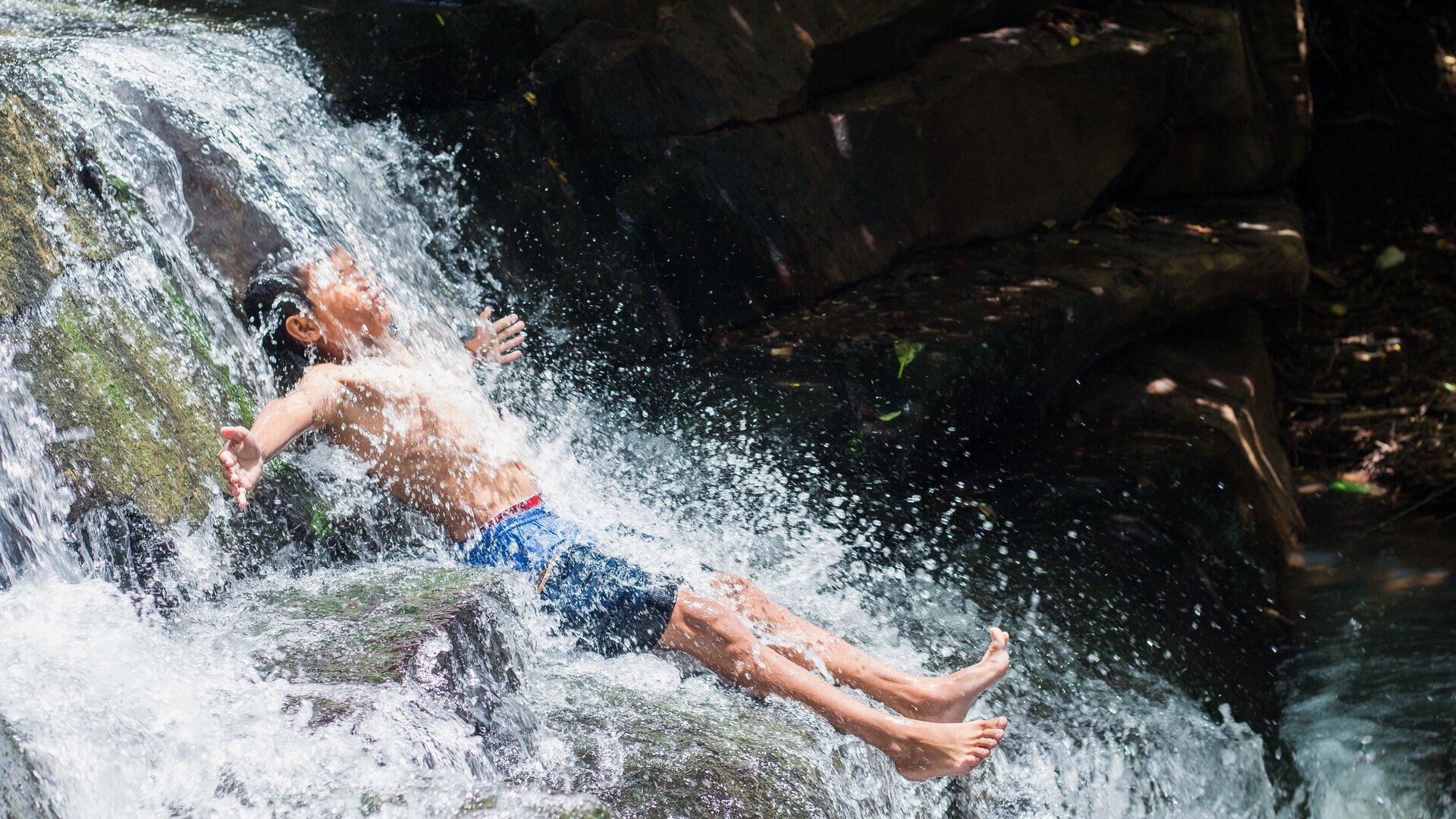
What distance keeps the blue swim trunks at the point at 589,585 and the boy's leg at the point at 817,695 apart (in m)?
0.07

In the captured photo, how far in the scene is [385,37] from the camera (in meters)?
4.78

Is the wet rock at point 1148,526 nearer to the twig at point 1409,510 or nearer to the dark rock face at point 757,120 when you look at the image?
the twig at point 1409,510

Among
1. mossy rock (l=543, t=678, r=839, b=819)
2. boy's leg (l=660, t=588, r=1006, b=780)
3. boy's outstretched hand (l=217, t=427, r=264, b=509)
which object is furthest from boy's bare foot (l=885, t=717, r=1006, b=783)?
boy's outstretched hand (l=217, t=427, r=264, b=509)

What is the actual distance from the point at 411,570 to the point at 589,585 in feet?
1.74

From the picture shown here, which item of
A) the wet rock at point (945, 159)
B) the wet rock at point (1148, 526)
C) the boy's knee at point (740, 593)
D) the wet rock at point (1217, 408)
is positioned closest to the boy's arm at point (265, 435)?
the boy's knee at point (740, 593)

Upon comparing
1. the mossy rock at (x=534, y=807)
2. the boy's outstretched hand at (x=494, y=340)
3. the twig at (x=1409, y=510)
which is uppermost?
the boy's outstretched hand at (x=494, y=340)

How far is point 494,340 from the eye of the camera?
13.3ft

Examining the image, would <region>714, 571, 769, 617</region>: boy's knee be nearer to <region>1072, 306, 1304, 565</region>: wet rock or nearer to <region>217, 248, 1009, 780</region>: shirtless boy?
<region>217, 248, 1009, 780</region>: shirtless boy

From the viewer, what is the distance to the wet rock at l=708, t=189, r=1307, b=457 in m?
4.71

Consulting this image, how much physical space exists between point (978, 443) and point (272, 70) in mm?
3198

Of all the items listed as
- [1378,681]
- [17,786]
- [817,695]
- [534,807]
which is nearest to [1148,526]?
[1378,681]

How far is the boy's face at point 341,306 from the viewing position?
3482mm

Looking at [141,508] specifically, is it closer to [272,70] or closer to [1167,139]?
[272,70]

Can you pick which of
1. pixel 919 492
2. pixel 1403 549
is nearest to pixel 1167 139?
pixel 1403 549
